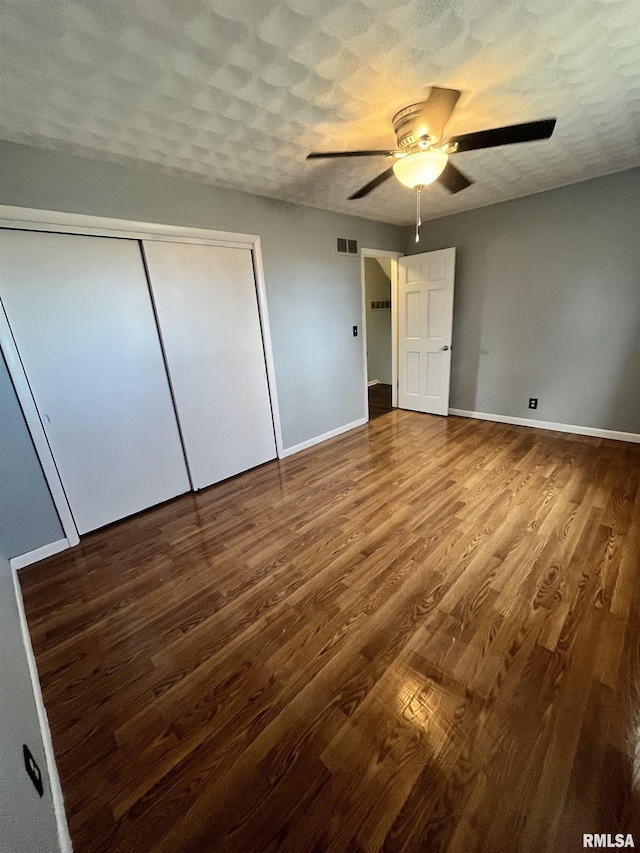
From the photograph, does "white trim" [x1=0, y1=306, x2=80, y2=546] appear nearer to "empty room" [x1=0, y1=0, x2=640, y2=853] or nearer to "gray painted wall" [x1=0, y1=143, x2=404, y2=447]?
"empty room" [x1=0, y1=0, x2=640, y2=853]

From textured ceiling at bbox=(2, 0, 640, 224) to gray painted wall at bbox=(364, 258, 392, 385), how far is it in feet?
11.6

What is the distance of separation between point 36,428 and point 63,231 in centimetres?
122

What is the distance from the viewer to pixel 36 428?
202 centimetres

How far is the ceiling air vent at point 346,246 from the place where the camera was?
351cm

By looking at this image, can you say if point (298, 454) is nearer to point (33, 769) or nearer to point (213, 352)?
point (213, 352)

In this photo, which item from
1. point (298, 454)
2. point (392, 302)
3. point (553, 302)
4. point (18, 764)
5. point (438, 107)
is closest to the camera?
point (18, 764)

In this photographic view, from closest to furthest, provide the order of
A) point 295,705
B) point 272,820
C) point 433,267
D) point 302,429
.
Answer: point 272,820, point 295,705, point 302,429, point 433,267

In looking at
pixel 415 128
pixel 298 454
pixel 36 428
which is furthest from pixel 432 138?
pixel 36 428

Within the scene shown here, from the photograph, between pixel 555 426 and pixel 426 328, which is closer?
pixel 555 426

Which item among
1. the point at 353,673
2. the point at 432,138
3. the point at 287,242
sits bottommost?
the point at 353,673

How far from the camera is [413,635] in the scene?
148 centimetres

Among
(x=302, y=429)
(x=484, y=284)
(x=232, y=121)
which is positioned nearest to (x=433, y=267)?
(x=484, y=284)

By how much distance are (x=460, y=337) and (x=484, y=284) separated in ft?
2.11

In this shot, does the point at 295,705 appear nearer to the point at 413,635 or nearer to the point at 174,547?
the point at 413,635
